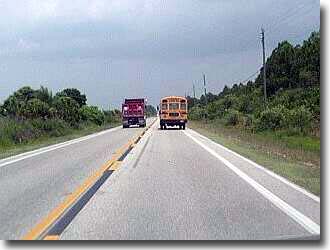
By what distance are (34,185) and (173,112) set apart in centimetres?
4401

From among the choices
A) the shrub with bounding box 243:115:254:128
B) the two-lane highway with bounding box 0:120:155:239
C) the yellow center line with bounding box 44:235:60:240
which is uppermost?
the yellow center line with bounding box 44:235:60:240

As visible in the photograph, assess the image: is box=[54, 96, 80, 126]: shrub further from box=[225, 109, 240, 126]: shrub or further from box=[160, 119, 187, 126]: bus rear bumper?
box=[225, 109, 240, 126]: shrub

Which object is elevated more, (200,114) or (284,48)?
(284,48)

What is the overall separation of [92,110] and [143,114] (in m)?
28.3

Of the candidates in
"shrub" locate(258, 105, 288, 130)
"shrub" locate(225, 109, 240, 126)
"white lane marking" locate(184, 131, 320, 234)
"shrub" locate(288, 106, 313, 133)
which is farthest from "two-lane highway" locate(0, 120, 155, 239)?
"shrub" locate(225, 109, 240, 126)

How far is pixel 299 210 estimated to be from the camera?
396 inches

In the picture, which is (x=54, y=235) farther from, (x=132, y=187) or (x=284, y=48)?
(x=284, y=48)

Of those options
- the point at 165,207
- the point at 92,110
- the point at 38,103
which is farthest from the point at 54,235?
the point at 92,110

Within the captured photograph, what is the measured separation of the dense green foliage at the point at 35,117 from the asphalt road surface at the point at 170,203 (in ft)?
69.8

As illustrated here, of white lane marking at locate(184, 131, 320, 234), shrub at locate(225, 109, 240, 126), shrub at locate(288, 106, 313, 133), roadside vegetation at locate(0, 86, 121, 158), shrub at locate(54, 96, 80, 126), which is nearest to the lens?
white lane marking at locate(184, 131, 320, 234)

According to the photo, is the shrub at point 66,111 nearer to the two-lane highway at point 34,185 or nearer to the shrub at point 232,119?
the shrub at point 232,119

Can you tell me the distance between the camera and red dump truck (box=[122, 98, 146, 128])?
2724 inches

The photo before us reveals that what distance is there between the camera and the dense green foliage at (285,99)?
45.6m

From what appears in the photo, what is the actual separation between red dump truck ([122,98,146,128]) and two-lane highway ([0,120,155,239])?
44.4 metres
